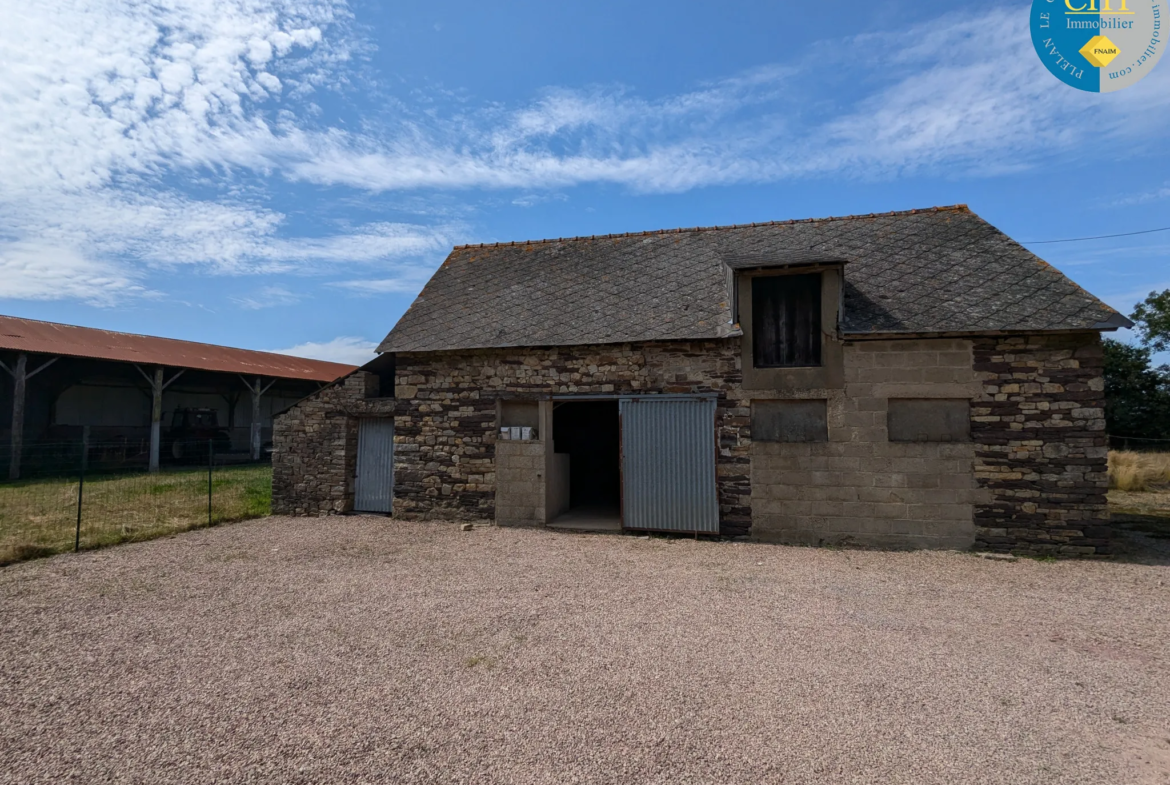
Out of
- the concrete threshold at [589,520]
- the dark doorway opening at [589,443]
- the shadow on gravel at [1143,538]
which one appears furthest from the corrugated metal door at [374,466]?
the shadow on gravel at [1143,538]

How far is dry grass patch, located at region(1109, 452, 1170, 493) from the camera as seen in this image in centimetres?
1473

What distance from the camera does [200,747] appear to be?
3.38 meters

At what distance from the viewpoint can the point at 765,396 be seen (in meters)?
9.09

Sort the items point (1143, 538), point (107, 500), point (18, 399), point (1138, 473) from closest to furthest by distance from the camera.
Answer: point (1143, 538), point (107, 500), point (1138, 473), point (18, 399)

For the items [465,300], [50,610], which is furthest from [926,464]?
[50,610]

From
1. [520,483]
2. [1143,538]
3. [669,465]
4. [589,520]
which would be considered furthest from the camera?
[589,520]

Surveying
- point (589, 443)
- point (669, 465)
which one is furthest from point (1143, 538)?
point (589, 443)

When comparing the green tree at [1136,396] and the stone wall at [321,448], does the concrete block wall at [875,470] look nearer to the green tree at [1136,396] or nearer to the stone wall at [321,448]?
the stone wall at [321,448]

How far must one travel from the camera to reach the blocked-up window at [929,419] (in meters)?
8.48

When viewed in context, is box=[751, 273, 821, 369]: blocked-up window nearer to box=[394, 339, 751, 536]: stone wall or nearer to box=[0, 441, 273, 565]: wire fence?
box=[394, 339, 751, 536]: stone wall

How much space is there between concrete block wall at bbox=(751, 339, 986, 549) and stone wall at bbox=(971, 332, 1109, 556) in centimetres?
25

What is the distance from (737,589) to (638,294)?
594 centimetres

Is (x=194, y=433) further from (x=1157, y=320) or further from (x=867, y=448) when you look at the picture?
(x=1157, y=320)

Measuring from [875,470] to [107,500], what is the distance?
48.1ft
